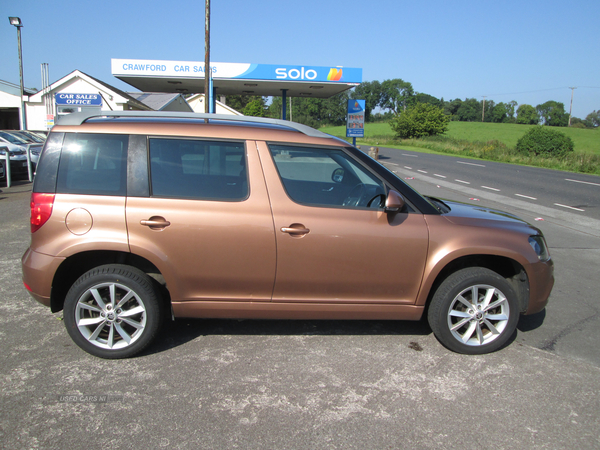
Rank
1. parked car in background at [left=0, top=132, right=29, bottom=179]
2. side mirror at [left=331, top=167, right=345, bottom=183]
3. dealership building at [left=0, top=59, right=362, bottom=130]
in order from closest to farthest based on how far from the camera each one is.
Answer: side mirror at [left=331, top=167, right=345, bottom=183] < parked car in background at [left=0, top=132, right=29, bottom=179] < dealership building at [left=0, top=59, right=362, bottom=130]

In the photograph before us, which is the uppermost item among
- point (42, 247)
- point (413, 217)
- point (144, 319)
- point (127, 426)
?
point (413, 217)

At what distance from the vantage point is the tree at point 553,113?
12597 centimetres

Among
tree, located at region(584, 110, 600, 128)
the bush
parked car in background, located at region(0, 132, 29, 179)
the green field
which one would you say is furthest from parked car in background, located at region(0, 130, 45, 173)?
tree, located at region(584, 110, 600, 128)

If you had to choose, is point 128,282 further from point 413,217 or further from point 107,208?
point 413,217

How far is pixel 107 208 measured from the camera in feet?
10.9

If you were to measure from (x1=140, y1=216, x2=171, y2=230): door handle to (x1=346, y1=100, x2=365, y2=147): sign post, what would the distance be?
1725 centimetres

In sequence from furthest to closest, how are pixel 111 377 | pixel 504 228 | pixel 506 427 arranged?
pixel 504 228 < pixel 111 377 < pixel 506 427

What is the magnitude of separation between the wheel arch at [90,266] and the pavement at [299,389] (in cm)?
46

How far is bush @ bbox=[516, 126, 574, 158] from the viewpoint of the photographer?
34.8 meters

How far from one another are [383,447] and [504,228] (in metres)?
2.11

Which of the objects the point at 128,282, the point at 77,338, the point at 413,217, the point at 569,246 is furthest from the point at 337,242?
the point at 569,246

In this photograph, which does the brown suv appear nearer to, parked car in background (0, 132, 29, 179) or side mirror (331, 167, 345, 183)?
side mirror (331, 167, 345, 183)

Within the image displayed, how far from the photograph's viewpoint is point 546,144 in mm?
35219

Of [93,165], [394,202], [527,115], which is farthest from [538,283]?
[527,115]
